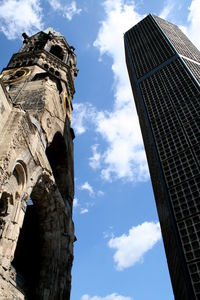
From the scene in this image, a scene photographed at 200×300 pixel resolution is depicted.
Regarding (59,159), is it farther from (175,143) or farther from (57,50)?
(57,50)

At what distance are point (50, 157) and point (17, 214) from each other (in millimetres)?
7245

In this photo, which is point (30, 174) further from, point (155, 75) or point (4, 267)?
point (155, 75)

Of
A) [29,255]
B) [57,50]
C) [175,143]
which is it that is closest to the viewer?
[29,255]

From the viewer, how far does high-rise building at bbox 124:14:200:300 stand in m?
10.4

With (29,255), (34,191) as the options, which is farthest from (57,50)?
(29,255)

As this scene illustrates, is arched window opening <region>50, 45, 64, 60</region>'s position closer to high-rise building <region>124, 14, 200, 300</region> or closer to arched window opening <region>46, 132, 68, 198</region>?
high-rise building <region>124, 14, 200, 300</region>

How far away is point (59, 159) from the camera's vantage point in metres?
14.6

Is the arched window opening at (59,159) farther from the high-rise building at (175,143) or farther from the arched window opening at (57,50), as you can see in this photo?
the arched window opening at (57,50)

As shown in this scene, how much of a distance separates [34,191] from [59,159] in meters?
4.49

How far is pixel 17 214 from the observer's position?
7.75m

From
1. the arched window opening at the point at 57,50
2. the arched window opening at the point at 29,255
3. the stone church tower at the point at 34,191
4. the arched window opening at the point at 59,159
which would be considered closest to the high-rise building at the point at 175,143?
the stone church tower at the point at 34,191

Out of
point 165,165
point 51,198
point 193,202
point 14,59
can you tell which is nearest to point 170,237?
point 193,202

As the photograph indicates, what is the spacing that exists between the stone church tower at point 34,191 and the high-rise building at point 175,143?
4.49 meters

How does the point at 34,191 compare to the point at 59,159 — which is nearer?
the point at 34,191
